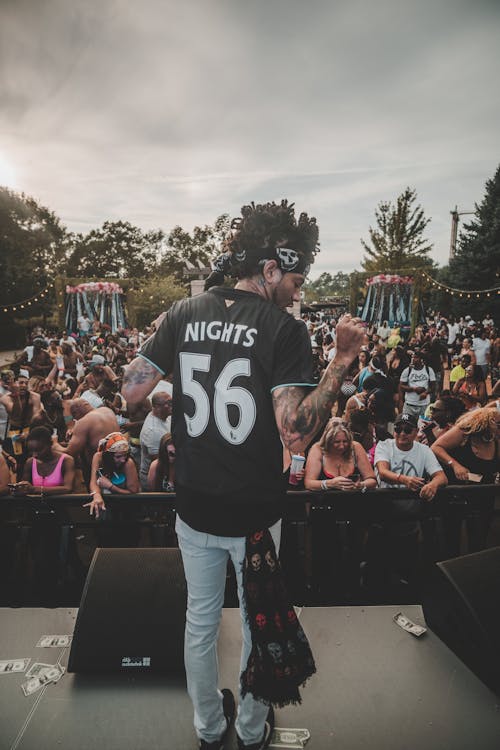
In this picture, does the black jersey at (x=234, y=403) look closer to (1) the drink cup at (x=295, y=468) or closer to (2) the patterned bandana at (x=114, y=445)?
(2) the patterned bandana at (x=114, y=445)

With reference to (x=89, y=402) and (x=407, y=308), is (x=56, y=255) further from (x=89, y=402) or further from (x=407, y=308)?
(x=89, y=402)

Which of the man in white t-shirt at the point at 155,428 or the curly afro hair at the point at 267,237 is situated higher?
the curly afro hair at the point at 267,237

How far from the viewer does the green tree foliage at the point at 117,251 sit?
64100mm

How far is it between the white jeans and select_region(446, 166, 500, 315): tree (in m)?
29.0

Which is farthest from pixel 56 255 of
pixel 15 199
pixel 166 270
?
pixel 166 270

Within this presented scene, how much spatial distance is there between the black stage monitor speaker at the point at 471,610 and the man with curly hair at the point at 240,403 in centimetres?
101

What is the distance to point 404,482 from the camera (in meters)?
3.59

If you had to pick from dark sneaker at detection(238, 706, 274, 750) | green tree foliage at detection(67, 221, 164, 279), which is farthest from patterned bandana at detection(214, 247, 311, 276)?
green tree foliage at detection(67, 221, 164, 279)

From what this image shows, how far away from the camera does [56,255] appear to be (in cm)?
5584

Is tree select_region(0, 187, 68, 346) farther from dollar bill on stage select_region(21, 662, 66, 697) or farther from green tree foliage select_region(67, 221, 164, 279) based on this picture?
dollar bill on stage select_region(21, 662, 66, 697)

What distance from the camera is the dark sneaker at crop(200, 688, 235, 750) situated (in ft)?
6.19

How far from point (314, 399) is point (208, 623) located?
3.55 feet

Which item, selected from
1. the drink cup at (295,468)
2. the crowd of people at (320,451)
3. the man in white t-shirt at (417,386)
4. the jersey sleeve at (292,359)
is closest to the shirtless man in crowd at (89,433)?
the crowd of people at (320,451)

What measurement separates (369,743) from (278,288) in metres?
2.14
